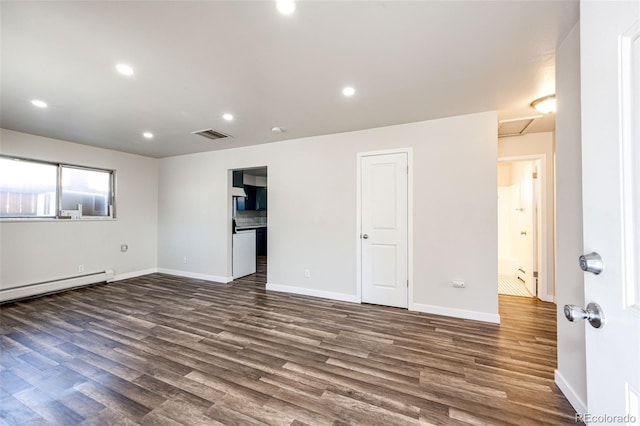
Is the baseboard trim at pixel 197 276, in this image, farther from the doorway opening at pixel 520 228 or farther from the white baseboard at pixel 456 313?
the doorway opening at pixel 520 228

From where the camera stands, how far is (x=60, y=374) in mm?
2086

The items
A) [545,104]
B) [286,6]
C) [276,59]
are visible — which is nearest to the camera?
[286,6]

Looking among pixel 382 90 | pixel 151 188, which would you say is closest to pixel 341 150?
pixel 382 90

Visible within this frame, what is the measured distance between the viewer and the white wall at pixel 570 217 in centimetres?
164

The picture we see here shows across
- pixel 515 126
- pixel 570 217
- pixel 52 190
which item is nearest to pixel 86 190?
pixel 52 190

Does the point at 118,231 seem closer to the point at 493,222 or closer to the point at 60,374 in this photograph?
the point at 60,374

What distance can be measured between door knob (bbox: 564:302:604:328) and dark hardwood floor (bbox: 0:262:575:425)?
1297 millimetres

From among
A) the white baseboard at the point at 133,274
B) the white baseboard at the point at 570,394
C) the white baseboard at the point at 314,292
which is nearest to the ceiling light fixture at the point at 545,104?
the white baseboard at the point at 570,394

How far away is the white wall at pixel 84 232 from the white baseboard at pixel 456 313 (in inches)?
213

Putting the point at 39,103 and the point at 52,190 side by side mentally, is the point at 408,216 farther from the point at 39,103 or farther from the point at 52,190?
the point at 52,190

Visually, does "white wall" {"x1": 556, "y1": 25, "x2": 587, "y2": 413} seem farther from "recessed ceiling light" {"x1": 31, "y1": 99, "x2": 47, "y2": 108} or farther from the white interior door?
"recessed ceiling light" {"x1": 31, "y1": 99, "x2": 47, "y2": 108}

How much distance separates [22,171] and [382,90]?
5459 millimetres

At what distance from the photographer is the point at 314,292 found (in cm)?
404

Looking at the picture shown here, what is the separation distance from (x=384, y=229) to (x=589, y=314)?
288 cm
